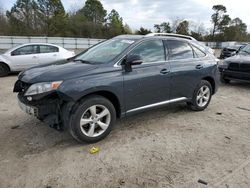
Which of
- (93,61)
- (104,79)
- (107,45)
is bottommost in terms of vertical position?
(104,79)

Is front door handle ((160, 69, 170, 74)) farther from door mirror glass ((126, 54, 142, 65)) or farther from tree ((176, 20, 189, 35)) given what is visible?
tree ((176, 20, 189, 35))

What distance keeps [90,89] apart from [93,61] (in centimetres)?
77

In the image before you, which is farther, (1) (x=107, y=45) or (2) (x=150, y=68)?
(1) (x=107, y=45)

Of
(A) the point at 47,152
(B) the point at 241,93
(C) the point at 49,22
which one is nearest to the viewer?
(A) the point at 47,152

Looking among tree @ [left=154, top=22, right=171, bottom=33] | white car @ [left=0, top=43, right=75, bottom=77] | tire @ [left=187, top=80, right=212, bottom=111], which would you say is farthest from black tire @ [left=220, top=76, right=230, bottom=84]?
tree @ [left=154, top=22, right=171, bottom=33]

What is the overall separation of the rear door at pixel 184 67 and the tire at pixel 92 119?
5.06ft

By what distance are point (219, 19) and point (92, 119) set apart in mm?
56806

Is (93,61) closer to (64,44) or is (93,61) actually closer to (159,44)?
(159,44)

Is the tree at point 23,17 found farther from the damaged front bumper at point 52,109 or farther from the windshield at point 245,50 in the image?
the damaged front bumper at point 52,109

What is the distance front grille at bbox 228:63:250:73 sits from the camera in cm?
781

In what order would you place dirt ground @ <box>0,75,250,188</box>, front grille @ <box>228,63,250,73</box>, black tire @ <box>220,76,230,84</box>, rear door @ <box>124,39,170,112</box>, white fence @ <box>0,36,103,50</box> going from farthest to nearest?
white fence @ <box>0,36,103,50</box>
black tire @ <box>220,76,230,84</box>
front grille @ <box>228,63,250,73</box>
rear door @ <box>124,39,170,112</box>
dirt ground @ <box>0,75,250,188</box>

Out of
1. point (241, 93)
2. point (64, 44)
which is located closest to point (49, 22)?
point (64, 44)

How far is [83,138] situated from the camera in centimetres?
361

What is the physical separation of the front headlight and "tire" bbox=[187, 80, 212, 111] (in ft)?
10.2
